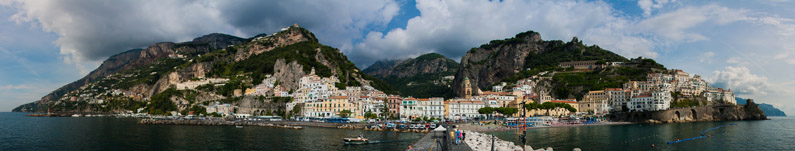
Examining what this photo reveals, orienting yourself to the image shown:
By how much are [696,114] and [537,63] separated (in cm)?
5863

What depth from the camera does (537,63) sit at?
14312 centimetres

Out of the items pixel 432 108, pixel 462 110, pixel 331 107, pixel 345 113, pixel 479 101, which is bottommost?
pixel 345 113

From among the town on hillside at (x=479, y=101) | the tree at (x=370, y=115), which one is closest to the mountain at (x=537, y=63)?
the town on hillside at (x=479, y=101)

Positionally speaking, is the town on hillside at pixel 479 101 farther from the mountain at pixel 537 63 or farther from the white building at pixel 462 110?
the mountain at pixel 537 63

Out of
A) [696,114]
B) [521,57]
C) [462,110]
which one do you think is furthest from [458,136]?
[521,57]

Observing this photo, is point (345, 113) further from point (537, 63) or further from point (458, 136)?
point (537, 63)

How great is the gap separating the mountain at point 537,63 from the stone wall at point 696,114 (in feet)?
61.4

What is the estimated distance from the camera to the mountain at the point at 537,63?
4358 inches

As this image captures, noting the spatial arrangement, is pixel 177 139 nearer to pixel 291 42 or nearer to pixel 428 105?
pixel 428 105

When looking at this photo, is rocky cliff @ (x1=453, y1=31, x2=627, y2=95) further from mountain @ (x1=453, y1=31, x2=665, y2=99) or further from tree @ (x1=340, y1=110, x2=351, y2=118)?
tree @ (x1=340, y1=110, x2=351, y2=118)

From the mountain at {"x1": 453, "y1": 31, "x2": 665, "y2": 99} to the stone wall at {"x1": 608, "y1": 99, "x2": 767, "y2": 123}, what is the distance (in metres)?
18.7

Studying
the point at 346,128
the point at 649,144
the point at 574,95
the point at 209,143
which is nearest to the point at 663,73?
the point at 574,95

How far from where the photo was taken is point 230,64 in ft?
488

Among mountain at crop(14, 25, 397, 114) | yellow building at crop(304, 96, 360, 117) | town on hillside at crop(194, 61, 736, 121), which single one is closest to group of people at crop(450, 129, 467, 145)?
town on hillside at crop(194, 61, 736, 121)
